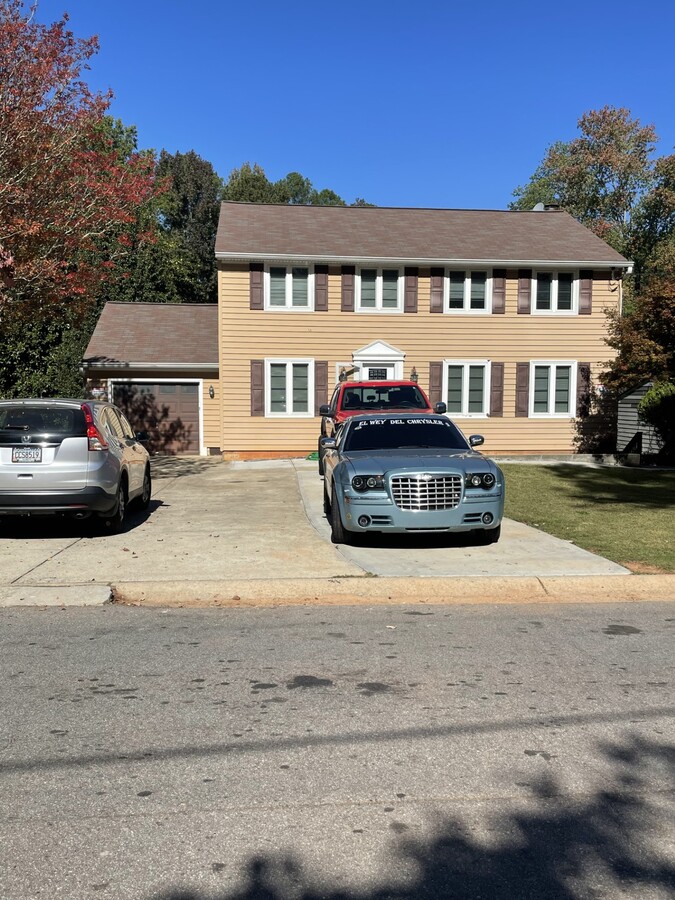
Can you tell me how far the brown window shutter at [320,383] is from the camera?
21.6 m

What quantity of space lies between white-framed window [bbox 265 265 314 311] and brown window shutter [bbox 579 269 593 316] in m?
8.12

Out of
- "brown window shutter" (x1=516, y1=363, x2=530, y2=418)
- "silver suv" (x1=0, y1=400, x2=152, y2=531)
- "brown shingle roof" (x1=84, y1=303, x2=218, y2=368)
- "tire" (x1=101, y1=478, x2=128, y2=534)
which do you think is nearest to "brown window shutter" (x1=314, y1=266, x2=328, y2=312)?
"brown shingle roof" (x1=84, y1=303, x2=218, y2=368)

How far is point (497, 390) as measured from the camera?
73.0 ft

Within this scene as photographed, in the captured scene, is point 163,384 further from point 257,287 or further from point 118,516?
point 118,516

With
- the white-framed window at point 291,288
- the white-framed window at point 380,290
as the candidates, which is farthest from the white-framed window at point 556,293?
the white-framed window at point 291,288

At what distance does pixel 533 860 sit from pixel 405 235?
2198 cm

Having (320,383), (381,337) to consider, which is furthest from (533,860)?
(381,337)

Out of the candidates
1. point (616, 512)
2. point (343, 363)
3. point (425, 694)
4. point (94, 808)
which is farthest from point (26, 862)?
point (343, 363)

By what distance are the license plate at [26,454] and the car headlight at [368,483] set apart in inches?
147

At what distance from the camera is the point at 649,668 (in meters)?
4.80

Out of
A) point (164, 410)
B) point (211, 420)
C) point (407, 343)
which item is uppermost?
point (407, 343)

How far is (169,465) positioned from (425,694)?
52.7 ft

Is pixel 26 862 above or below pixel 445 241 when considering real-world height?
below

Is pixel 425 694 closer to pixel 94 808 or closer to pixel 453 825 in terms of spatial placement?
pixel 453 825
